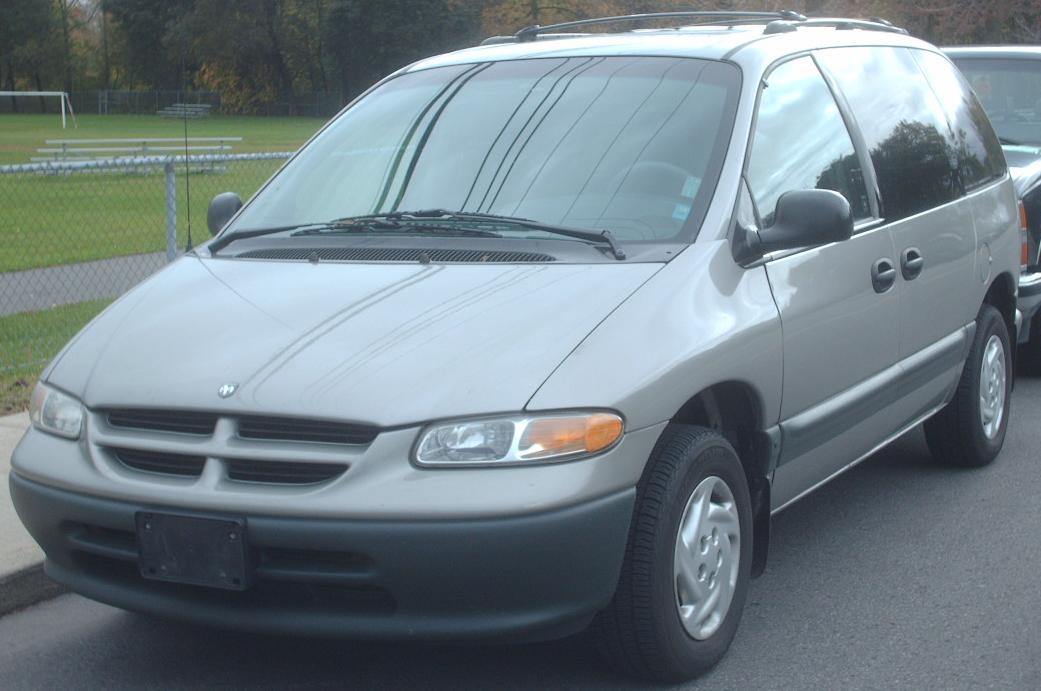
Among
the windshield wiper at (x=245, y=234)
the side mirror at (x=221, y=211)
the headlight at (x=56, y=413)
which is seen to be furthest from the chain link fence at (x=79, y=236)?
the headlight at (x=56, y=413)

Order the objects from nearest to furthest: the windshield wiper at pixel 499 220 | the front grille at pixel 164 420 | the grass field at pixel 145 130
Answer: the front grille at pixel 164 420, the windshield wiper at pixel 499 220, the grass field at pixel 145 130

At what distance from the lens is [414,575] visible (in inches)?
132

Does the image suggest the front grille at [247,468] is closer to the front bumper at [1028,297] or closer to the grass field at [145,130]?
the front bumper at [1028,297]

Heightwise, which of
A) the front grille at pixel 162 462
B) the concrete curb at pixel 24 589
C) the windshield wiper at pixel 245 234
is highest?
the windshield wiper at pixel 245 234

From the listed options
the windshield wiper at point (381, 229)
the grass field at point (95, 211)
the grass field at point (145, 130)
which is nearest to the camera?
the windshield wiper at point (381, 229)

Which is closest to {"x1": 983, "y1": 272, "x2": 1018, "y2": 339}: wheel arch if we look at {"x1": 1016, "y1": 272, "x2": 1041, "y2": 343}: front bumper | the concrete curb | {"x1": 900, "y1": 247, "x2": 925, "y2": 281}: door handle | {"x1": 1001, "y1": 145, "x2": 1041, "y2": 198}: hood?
{"x1": 1016, "y1": 272, "x2": 1041, "y2": 343}: front bumper

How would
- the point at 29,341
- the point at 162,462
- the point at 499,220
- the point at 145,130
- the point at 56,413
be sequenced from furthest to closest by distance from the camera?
the point at 145,130 < the point at 29,341 < the point at 499,220 < the point at 56,413 < the point at 162,462

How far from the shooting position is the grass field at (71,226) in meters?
8.47

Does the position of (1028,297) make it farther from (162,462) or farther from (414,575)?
(162,462)

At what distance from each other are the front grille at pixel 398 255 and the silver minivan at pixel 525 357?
0.04ft

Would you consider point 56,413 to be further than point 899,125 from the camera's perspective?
No

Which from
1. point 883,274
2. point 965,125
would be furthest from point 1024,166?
point 883,274

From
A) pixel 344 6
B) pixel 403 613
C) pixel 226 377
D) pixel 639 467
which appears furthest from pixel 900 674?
pixel 344 6

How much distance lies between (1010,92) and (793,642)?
6.59m
